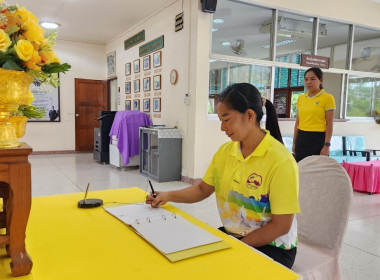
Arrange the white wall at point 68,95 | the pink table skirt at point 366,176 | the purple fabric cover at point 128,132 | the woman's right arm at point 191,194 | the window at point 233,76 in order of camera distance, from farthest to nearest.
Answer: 1. the white wall at point 68,95
2. the purple fabric cover at point 128,132
3. the window at point 233,76
4. the pink table skirt at point 366,176
5. the woman's right arm at point 191,194

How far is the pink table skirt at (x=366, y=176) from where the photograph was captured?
173 inches

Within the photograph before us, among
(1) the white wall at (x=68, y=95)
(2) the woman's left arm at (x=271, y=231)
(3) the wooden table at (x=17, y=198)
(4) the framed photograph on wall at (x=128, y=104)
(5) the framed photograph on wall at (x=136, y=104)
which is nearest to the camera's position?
(3) the wooden table at (x=17, y=198)

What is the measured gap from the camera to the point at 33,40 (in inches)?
32.0

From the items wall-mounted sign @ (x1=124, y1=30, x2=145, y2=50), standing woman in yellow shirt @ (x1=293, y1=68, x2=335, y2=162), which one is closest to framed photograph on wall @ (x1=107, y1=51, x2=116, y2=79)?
wall-mounted sign @ (x1=124, y1=30, x2=145, y2=50)

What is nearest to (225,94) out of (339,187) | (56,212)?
(339,187)

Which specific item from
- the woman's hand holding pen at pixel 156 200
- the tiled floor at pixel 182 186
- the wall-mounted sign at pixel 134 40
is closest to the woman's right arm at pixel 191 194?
the woman's hand holding pen at pixel 156 200

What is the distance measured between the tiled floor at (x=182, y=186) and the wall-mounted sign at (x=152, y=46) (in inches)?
93.1

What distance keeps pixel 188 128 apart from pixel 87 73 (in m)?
4.51

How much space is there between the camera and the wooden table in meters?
0.70

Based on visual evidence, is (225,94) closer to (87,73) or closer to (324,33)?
(324,33)

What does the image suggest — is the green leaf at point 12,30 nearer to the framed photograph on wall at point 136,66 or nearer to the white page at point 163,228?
the white page at point 163,228

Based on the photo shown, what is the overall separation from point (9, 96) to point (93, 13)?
5805 mm

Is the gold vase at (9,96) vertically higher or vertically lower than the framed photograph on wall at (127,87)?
lower

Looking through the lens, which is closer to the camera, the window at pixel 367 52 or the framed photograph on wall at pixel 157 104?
the framed photograph on wall at pixel 157 104
